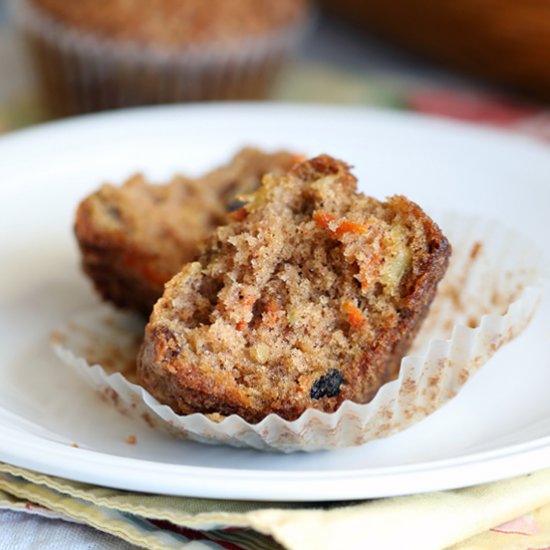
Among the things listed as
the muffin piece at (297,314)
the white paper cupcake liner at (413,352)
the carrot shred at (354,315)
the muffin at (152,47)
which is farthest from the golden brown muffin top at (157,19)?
the carrot shred at (354,315)

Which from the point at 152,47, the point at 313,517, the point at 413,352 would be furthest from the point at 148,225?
the point at 152,47

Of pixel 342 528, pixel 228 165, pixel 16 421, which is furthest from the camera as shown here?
pixel 228 165

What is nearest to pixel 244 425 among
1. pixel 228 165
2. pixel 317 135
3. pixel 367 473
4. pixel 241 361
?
pixel 241 361

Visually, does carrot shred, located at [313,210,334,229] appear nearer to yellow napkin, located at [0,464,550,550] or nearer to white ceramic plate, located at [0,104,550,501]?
white ceramic plate, located at [0,104,550,501]

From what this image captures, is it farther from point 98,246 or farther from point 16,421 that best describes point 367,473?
point 98,246

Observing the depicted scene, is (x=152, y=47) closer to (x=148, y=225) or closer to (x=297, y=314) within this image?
(x=148, y=225)

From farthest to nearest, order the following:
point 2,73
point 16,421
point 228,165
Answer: point 2,73, point 228,165, point 16,421
